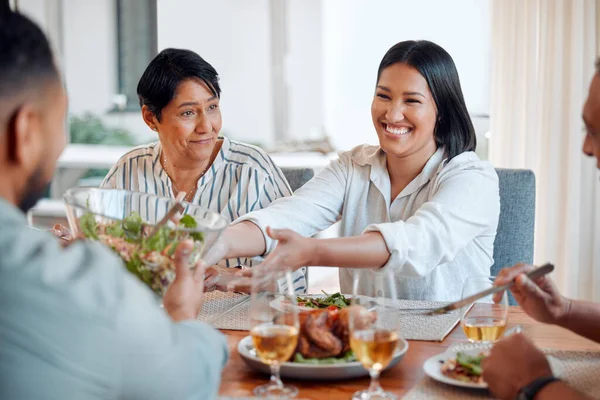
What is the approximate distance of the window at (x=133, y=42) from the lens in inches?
258

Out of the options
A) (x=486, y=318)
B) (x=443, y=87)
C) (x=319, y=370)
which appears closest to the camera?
(x=319, y=370)

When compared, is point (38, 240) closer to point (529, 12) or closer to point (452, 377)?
point (452, 377)

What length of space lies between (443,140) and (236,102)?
4.56 m

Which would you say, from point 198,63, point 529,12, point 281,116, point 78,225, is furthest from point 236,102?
point 78,225

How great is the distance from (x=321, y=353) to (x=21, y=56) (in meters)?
0.72

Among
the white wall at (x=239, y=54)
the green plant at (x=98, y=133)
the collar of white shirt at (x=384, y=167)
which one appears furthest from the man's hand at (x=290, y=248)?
the green plant at (x=98, y=133)

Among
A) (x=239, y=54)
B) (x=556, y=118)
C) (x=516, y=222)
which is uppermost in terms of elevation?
(x=239, y=54)

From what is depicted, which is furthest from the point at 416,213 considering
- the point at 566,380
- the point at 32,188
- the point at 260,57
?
the point at 260,57

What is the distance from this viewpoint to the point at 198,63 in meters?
2.49

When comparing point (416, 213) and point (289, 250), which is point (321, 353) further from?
point (416, 213)

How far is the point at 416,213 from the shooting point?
2.10 meters

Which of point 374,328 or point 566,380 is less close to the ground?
point 374,328

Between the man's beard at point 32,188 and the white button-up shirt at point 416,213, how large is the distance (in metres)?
1.11

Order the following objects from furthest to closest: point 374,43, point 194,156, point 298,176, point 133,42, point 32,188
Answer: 1. point 133,42
2. point 374,43
3. point 298,176
4. point 194,156
5. point 32,188
